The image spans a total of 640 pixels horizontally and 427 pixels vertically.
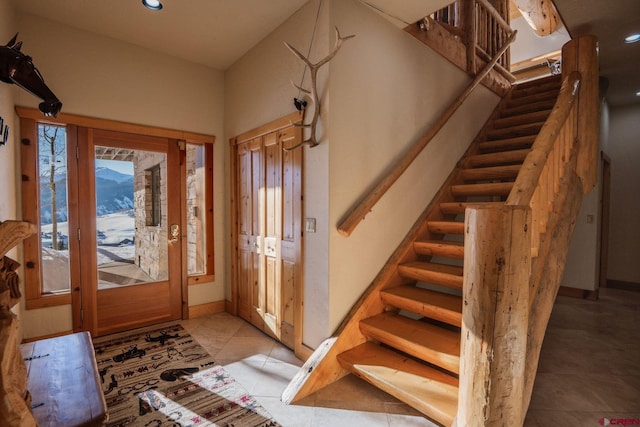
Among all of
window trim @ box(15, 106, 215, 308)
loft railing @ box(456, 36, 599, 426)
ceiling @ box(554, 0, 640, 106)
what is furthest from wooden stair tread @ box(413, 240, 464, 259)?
window trim @ box(15, 106, 215, 308)

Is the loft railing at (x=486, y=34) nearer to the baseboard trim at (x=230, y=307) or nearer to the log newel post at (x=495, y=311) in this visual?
the log newel post at (x=495, y=311)

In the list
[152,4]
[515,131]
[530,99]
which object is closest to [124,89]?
[152,4]

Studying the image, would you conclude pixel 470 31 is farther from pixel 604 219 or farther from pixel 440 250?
pixel 604 219

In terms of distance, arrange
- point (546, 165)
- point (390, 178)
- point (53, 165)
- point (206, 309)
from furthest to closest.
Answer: point (206, 309) → point (53, 165) → point (390, 178) → point (546, 165)

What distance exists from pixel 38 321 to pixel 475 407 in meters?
3.62

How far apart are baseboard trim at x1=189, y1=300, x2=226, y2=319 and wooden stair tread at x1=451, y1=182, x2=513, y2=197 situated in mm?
3134

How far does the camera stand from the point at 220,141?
12.8 ft

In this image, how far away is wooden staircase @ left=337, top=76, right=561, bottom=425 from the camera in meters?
2.04

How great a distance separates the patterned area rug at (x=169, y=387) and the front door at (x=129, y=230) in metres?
0.38

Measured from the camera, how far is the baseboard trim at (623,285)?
486cm

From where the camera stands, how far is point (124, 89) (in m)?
3.24

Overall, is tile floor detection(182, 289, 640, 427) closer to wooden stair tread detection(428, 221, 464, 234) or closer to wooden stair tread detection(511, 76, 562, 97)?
wooden stair tread detection(428, 221, 464, 234)

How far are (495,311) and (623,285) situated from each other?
18.0 feet

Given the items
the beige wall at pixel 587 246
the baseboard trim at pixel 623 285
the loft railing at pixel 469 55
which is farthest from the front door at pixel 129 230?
the baseboard trim at pixel 623 285
